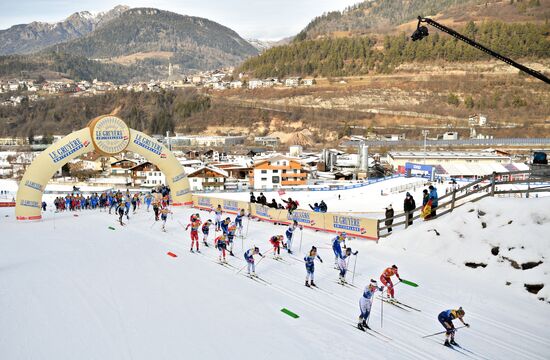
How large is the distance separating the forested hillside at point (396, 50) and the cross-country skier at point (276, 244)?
148713 mm

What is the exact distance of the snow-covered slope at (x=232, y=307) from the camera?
1001 centimetres

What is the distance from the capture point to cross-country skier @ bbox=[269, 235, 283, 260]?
53.1ft

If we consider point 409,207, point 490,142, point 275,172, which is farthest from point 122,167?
point 490,142

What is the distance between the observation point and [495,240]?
608 inches

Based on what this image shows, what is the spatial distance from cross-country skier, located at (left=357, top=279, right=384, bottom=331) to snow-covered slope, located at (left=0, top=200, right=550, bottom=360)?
29cm

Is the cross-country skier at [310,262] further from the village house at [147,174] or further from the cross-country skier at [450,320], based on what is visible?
the village house at [147,174]

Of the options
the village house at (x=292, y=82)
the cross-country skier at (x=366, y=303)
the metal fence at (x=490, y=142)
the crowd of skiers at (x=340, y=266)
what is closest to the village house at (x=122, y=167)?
the metal fence at (x=490, y=142)

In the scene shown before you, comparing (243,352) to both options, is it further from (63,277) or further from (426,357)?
(63,277)

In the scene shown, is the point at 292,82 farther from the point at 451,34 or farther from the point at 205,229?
the point at 205,229

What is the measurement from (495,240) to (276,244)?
7.10 meters

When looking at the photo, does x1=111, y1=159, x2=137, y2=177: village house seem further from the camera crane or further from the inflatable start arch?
the camera crane

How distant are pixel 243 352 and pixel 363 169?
50831 mm

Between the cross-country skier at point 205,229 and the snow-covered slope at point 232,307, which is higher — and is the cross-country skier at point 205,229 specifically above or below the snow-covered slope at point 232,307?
above

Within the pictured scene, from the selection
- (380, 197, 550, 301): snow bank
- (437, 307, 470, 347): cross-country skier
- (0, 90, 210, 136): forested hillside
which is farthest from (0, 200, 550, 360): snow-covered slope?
(0, 90, 210, 136): forested hillside
